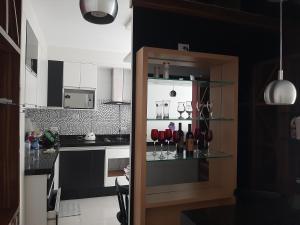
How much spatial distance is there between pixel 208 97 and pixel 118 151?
236 cm

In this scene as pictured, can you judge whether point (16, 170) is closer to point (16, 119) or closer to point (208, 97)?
point (16, 119)

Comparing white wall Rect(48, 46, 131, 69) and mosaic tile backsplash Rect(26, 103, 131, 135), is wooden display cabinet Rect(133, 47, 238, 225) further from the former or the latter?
white wall Rect(48, 46, 131, 69)

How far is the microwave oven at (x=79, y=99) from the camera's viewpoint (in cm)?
425

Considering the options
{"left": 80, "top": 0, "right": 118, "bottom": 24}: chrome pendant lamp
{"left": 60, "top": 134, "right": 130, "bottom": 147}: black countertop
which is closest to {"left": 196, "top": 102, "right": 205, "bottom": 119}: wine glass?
{"left": 80, "top": 0, "right": 118, "bottom": 24}: chrome pendant lamp

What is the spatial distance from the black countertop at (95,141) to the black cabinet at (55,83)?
703 millimetres

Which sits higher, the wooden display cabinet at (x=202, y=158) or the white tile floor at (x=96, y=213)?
the wooden display cabinet at (x=202, y=158)

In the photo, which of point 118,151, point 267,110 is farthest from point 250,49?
point 118,151

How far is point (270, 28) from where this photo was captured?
2484 millimetres

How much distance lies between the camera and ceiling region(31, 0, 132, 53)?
2.66 metres

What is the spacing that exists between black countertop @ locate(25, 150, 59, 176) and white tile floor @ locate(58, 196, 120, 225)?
0.97m

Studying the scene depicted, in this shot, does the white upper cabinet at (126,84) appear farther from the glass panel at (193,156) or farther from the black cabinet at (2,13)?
the black cabinet at (2,13)

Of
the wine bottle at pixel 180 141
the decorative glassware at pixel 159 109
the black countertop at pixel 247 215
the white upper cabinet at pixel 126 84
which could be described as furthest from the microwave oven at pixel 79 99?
the black countertop at pixel 247 215

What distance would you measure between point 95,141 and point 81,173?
620mm

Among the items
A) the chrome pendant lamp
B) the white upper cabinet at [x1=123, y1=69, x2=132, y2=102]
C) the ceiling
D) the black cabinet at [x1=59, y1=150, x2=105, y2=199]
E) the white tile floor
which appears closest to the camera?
the chrome pendant lamp
